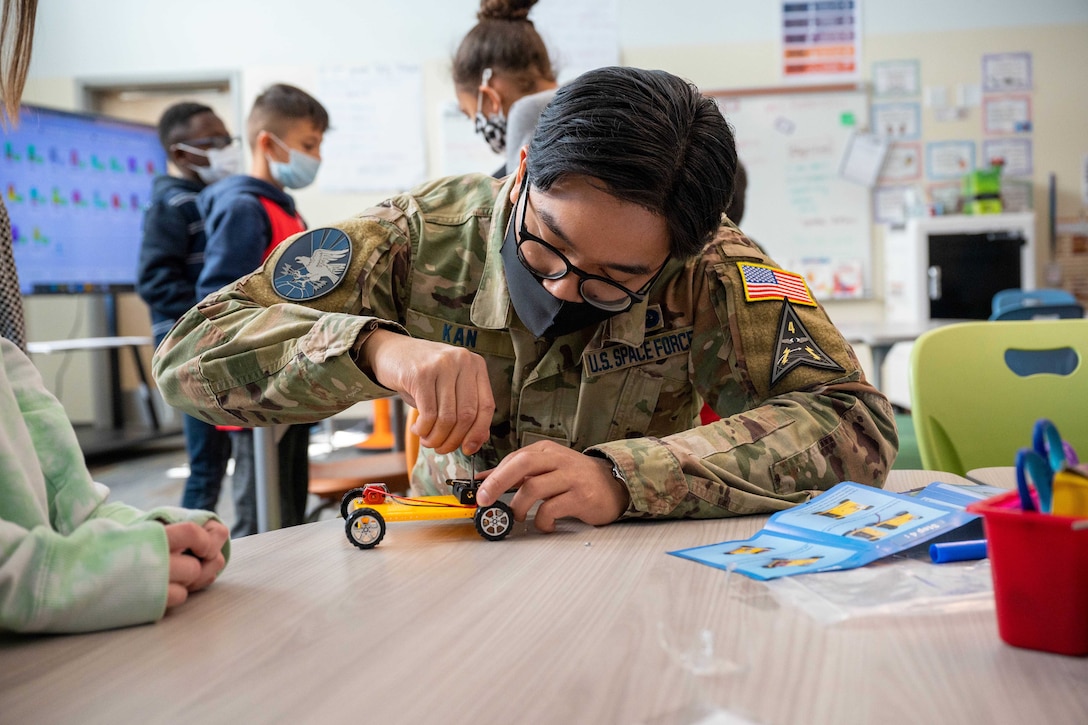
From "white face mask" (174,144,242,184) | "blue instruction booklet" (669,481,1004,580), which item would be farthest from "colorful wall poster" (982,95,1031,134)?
"blue instruction booklet" (669,481,1004,580)

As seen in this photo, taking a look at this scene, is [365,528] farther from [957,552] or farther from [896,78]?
[896,78]

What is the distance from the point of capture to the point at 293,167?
108 inches

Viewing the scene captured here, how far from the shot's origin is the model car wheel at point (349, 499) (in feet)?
3.20

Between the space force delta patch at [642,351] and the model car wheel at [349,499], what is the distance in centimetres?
39

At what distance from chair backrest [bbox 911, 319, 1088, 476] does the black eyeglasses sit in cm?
70

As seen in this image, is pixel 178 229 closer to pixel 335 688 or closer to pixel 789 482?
pixel 789 482

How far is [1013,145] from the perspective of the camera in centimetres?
502

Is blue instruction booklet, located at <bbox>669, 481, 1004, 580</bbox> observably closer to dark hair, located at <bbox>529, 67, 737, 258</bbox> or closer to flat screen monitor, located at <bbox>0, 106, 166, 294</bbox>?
dark hair, located at <bbox>529, 67, 737, 258</bbox>

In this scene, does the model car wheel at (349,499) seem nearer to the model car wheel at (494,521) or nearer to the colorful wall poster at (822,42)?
the model car wheel at (494,521)

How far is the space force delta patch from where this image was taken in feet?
4.06

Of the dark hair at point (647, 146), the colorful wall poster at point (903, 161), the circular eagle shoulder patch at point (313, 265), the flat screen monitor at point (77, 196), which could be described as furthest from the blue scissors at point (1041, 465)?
the colorful wall poster at point (903, 161)

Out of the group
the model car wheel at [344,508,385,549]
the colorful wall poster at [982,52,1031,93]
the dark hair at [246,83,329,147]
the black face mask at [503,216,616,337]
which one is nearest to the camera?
the model car wheel at [344,508,385,549]

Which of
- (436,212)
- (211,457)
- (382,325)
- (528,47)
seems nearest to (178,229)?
(211,457)

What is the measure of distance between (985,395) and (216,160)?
8.36ft
